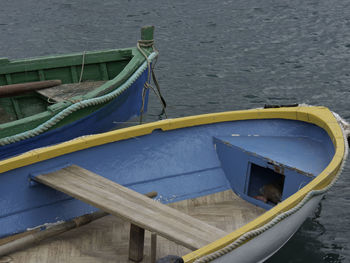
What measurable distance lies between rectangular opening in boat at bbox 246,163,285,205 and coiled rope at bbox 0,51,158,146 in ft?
11.2

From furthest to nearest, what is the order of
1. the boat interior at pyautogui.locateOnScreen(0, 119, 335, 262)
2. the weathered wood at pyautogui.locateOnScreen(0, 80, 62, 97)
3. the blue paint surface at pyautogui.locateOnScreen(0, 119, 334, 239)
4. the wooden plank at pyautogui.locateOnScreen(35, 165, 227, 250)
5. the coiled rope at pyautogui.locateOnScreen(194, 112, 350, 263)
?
the weathered wood at pyautogui.locateOnScreen(0, 80, 62, 97) < the boat interior at pyautogui.locateOnScreen(0, 119, 335, 262) < the blue paint surface at pyautogui.locateOnScreen(0, 119, 334, 239) < the wooden plank at pyautogui.locateOnScreen(35, 165, 227, 250) < the coiled rope at pyautogui.locateOnScreen(194, 112, 350, 263)

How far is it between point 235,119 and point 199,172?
949 mm

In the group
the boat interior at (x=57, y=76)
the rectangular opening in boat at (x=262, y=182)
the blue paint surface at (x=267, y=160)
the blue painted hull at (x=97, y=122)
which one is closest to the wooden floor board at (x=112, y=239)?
the rectangular opening in boat at (x=262, y=182)

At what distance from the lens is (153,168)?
25.9 feet

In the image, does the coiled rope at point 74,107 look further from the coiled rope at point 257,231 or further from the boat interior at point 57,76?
the coiled rope at point 257,231

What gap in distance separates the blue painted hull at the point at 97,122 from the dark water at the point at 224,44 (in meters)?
2.20

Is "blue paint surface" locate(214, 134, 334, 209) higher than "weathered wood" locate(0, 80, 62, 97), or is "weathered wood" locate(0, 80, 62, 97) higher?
"weathered wood" locate(0, 80, 62, 97)

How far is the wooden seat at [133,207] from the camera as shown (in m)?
5.84

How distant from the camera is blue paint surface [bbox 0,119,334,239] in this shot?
688 cm

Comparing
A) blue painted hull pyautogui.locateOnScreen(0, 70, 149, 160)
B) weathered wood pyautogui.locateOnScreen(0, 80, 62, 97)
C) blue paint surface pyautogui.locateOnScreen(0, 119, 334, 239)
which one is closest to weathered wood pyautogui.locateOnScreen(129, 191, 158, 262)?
blue paint surface pyautogui.locateOnScreen(0, 119, 334, 239)

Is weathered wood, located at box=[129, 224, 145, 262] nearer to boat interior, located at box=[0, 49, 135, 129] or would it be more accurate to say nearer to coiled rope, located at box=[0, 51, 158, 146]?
coiled rope, located at box=[0, 51, 158, 146]

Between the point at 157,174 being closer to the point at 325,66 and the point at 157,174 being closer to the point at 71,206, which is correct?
the point at 71,206

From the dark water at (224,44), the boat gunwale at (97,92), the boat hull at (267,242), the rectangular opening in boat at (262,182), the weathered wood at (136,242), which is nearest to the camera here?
the boat hull at (267,242)

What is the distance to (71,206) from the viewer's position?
729cm
